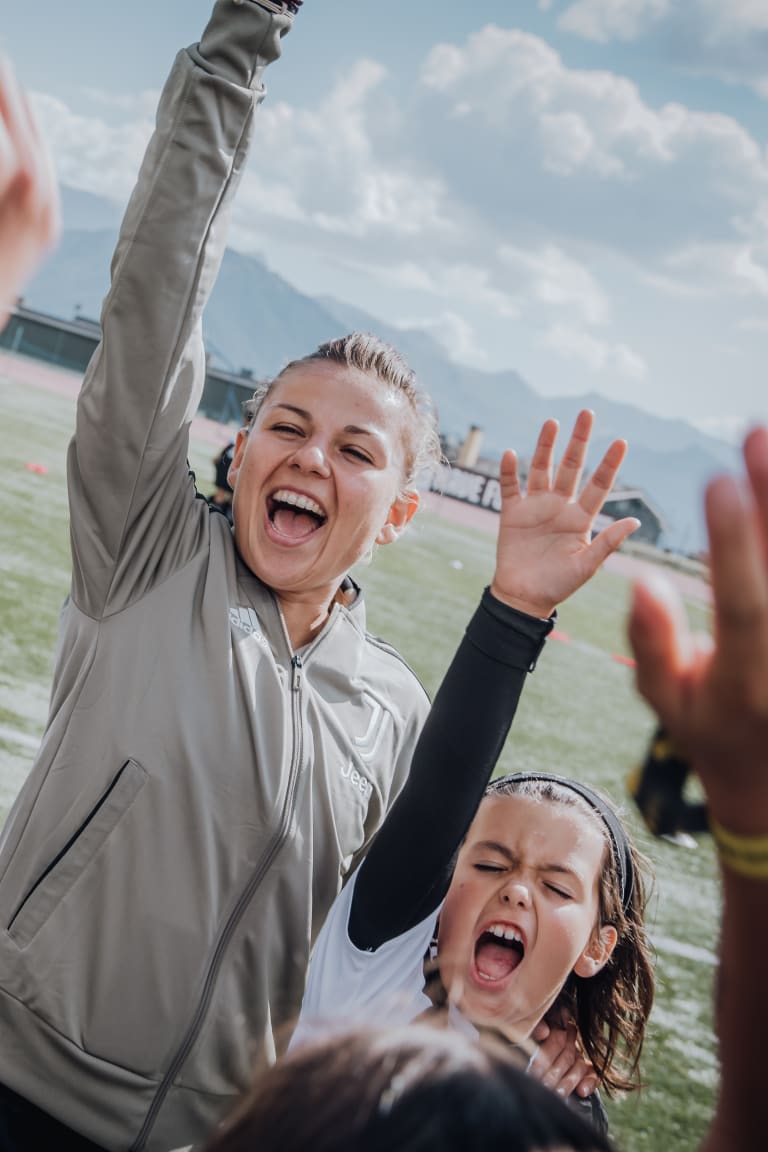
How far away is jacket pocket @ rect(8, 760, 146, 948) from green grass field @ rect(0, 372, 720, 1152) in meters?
0.59

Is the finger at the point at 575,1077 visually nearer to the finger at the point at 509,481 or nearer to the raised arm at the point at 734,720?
the finger at the point at 509,481

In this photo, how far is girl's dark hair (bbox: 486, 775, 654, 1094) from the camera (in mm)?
2109

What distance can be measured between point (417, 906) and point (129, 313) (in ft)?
3.55

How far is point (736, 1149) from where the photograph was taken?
2.63 ft

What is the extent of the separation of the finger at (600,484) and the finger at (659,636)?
101 centimetres

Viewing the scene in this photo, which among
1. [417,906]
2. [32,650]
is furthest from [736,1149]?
[32,650]

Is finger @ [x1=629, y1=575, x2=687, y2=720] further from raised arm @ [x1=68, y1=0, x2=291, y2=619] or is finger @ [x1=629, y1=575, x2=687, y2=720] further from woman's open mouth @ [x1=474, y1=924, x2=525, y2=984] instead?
woman's open mouth @ [x1=474, y1=924, x2=525, y2=984]

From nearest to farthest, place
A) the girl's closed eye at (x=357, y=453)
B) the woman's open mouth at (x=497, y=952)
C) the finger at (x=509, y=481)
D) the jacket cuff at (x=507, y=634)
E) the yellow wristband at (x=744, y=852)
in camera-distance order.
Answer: the yellow wristband at (x=744, y=852) → the jacket cuff at (x=507, y=634) → the finger at (x=509, y=481) → the woman's open mouth at (x=497, y=952) → the girl's closed eye at (x=357, y=453)

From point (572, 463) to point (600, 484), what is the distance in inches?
2.4

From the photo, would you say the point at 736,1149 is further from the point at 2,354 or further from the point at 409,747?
the point at 2,354

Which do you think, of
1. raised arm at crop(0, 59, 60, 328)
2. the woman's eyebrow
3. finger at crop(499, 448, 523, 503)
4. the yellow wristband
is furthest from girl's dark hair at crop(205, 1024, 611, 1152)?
the woman's eyebrow

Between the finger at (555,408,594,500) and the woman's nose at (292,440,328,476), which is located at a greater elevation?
the finger at (555,408,594,500)

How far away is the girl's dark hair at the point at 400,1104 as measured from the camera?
836 millimetres

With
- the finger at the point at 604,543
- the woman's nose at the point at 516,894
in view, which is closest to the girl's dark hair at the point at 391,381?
the finger at the point at 604,543
